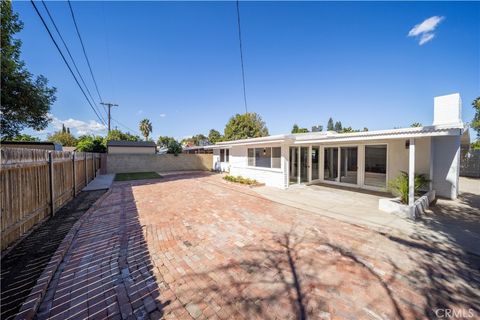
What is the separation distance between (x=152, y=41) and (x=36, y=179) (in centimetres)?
784

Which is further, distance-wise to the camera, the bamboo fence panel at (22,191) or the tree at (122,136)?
the tree at (122,136)

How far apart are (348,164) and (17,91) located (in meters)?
16.5

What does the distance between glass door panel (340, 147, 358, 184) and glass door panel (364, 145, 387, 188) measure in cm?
46

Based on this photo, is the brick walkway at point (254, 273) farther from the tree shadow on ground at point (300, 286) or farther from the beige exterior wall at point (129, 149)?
the beige exterior wall at point (129, 149)

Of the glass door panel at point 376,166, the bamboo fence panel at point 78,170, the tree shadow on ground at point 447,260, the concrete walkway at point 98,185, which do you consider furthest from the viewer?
the concrete walkway at point 98,185

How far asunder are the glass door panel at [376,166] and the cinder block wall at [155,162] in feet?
49.1

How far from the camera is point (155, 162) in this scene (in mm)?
18344

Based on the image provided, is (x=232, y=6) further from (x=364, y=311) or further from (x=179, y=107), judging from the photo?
(x=179, y=107)

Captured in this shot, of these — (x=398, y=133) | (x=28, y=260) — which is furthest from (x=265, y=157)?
(x=28, y=260)

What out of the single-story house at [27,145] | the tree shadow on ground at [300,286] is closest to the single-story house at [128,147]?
the single-story house at [27,145]

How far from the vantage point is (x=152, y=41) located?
8.94 meters

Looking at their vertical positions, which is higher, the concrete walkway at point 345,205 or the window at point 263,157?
the window at point 263,157

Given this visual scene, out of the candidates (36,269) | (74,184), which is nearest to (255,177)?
(74,184)

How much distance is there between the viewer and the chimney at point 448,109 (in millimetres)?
6582
